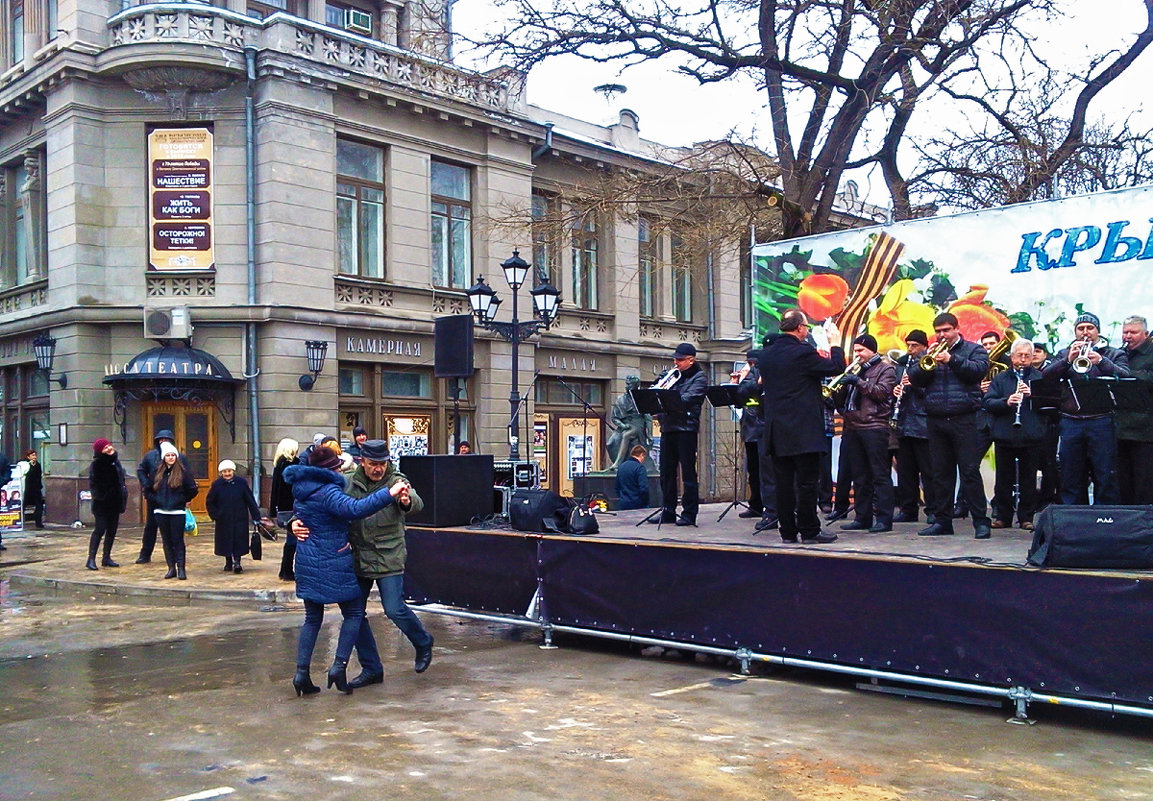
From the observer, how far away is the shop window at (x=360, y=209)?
978 inches

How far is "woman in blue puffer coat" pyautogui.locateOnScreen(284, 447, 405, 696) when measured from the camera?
26.6ft

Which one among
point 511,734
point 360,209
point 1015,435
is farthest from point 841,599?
point 360,209

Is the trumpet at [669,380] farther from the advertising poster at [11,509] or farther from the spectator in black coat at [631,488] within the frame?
the advertising poster at [11,509]

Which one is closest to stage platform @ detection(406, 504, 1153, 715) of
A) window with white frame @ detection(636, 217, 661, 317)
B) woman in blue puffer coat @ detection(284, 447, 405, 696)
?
woman in blue puffer coat @ detection(284, 447, 405, 696)

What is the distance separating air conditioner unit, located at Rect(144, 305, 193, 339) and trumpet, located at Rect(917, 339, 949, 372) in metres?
17.0

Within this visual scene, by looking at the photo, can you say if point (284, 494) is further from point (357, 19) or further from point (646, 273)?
point (646, 273)

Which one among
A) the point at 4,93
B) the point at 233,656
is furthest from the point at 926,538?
the point at 4,93

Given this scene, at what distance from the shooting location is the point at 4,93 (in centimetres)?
2561

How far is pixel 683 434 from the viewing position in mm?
11281

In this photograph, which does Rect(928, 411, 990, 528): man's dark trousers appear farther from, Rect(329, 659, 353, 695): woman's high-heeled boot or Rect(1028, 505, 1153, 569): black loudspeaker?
Rect(329, 659, 353, 695): woman's high-heeled boot

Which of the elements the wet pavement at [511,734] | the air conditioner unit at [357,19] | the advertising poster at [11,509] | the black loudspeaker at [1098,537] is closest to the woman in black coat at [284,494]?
the wet pavement at [511,734]

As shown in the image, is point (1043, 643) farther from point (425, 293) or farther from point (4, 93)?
point (4, 93)

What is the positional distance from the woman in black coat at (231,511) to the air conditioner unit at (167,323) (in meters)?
8.40

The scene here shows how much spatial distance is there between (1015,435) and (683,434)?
3.16m
